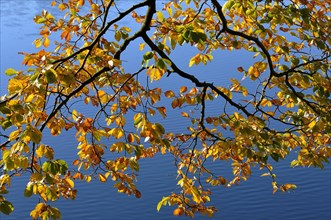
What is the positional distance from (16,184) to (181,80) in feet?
39.3

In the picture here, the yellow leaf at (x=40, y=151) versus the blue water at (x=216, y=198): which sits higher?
the blue water at (x=216, y=198)

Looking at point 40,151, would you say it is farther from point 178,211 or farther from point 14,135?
point 178,211

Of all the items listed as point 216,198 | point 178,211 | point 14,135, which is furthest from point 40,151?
point 216,198

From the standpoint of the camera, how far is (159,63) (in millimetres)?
5188

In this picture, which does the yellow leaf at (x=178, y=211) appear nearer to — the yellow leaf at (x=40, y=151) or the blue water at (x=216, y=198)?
the yellow leaf at (x=40, y=151)

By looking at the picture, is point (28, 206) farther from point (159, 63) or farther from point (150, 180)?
point (159, 63)

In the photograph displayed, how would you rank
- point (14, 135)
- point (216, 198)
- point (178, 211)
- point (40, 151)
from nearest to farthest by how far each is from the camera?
point (14, 135), point (40, 151), point (178, 211), point (216, 198)

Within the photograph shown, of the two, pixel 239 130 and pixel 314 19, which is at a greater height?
pixel 314 19

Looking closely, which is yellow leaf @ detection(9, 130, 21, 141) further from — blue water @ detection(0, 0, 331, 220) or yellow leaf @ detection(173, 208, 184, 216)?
blue water @ detection(0, 0, 331, 220)

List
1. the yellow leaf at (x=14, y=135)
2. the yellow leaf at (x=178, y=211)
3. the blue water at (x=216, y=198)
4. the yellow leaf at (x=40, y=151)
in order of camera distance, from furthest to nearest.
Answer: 1. the blue water at (x=216, y=198)
2. the yellow leaf at (x=178, y=211)
3. the yellow leaf at (x=40, y=151)
4. the yellow leaf at (x=14, y=135)

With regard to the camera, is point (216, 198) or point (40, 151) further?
point (216, 198)

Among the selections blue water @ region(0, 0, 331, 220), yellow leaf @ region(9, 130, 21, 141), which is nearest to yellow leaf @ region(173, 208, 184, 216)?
yellow leaf @ region(9, 130, 21, 141)

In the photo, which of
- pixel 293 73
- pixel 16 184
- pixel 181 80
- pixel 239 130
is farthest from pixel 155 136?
pixel 181 80

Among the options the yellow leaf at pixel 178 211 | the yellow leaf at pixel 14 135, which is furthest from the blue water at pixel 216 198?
the yellow leaf at pixel 14 135
